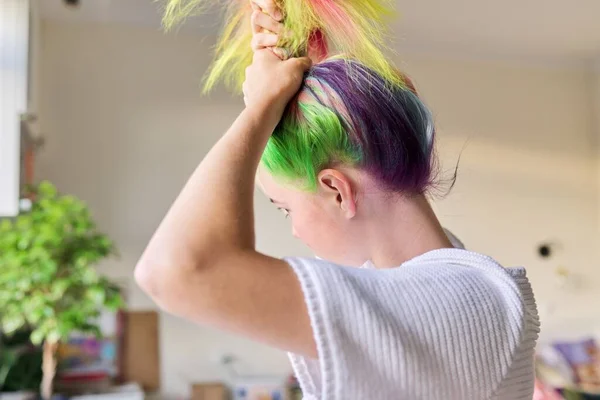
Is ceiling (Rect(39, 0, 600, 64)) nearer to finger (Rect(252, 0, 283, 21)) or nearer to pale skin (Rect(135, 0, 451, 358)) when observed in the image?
finger (Rect(252, 0, 283, 21))

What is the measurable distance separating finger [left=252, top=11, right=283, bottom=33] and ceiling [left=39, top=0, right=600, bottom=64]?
220 centimetres

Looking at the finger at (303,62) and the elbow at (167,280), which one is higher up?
the finger at (303,62)

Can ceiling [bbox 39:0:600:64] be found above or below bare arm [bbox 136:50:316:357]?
above

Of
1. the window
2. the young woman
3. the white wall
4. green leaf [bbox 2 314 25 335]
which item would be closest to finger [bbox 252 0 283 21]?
the young woman

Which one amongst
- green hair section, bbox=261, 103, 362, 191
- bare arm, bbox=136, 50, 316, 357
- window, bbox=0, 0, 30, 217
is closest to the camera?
bare arm, bbox=136, 50, 316, 357

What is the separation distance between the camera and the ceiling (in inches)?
126

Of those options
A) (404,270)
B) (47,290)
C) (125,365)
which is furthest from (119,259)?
(404,270)

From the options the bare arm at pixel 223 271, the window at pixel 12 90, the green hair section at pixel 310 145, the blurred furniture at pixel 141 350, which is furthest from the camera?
the blurred furniture at pixel 141 350

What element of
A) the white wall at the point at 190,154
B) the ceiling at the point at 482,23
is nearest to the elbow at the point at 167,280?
the white wall at the point at 190,154

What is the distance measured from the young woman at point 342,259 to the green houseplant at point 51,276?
179 cm

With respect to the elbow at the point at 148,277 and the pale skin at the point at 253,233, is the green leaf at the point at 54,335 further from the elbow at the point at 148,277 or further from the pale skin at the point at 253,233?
the elbow at the point at 148,277

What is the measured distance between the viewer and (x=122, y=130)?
3256 mm

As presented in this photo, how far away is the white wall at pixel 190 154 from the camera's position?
3.19m

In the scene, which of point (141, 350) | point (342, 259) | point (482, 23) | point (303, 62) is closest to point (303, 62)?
point (303, 62)
